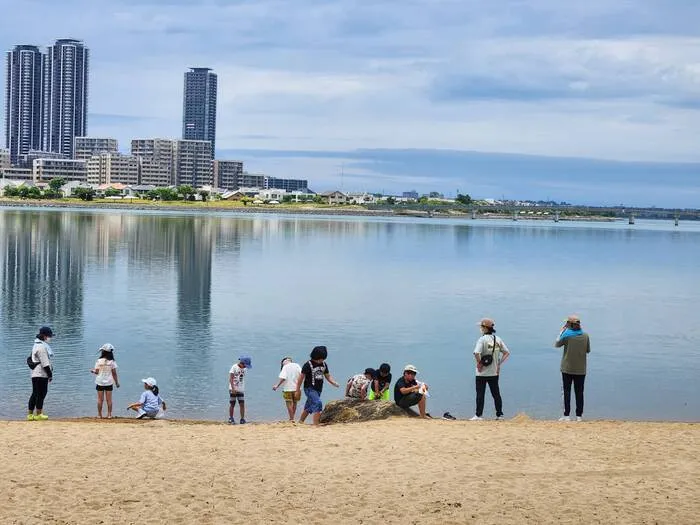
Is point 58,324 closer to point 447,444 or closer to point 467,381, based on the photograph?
point 467,381

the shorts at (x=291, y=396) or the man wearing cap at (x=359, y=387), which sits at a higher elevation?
the man wearing cap at (x=359, y=387)

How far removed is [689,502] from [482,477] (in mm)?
2458

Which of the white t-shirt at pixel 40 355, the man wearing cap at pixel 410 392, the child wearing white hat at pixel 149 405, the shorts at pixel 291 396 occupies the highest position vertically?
the white t-shirt at pixel 40 355

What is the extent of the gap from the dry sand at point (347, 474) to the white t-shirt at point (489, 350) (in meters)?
1.85

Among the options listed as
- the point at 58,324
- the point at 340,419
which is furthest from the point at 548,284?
the point at 340,419

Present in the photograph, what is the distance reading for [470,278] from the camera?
61.0m

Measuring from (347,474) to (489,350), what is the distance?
5689 millimetres

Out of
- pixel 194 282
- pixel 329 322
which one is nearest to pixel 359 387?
pixel 329 322

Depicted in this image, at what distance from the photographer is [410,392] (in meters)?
16.6

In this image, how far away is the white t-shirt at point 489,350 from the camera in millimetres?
16875

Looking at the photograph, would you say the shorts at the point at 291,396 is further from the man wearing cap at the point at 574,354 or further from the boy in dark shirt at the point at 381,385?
the man wearing cap at the point at 574,354

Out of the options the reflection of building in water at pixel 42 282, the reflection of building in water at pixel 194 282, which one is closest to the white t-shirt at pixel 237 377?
the reflection of building in water at pixel 42 282

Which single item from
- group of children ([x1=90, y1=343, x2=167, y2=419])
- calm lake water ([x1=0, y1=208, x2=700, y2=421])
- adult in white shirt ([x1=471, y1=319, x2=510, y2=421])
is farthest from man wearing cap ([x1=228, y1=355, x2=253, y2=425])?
adult in white shirt ([x1=471, y1=319, x2=510, y2=421])

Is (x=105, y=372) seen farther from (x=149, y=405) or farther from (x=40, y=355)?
(x=40, y=355)
